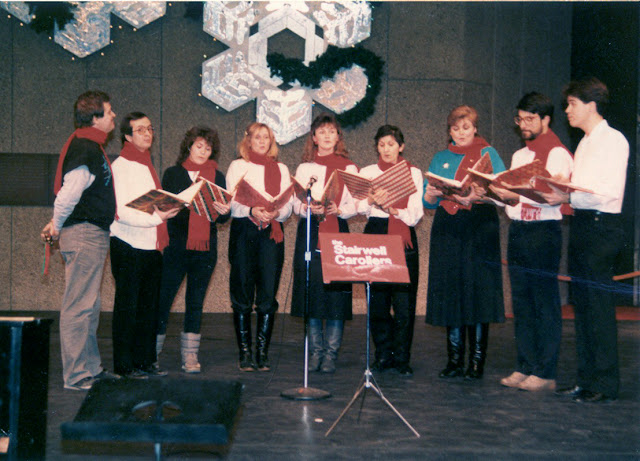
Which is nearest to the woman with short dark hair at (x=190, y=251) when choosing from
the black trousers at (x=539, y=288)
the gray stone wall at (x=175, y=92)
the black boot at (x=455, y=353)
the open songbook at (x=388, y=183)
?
the open songbook at (x=388, y=183)

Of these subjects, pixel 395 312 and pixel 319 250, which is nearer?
pixel 319 250

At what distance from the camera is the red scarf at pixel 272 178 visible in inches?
183

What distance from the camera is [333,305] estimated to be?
4641mm

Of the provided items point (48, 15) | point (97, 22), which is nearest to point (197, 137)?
point (97, 22)

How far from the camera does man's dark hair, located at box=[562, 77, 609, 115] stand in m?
4.00

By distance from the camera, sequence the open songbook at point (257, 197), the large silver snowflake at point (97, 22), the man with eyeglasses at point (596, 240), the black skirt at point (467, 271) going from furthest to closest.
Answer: the large silver snowflake at point (97, 22), the black skirt at point (467, 271), the open songbook at point (257, 197), the man with eyeglasses at point (596, 240)

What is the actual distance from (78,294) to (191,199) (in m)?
0.85

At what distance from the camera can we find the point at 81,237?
408 cm

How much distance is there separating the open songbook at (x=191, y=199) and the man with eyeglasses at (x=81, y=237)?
313mm

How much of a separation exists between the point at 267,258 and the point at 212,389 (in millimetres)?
2185

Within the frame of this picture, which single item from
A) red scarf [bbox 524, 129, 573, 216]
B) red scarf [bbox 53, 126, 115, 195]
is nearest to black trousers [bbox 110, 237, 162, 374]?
red scarf [bbox 53, 126, 115, 195]

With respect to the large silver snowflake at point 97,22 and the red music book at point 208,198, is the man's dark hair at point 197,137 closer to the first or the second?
the red music book at point 208,198

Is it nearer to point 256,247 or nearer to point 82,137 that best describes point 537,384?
point 256,247

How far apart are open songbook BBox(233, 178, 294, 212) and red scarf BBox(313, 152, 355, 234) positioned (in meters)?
0.40
